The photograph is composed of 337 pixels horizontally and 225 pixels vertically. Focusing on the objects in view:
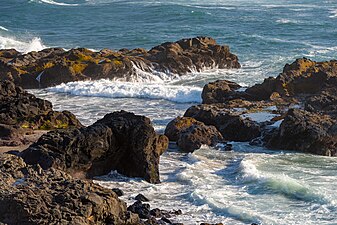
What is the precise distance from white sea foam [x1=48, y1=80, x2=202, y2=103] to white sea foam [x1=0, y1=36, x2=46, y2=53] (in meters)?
14.2

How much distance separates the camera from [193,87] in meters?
31.6

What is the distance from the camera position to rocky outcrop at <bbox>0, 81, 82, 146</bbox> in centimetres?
2048

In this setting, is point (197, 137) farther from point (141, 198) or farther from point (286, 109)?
point (141, 198)

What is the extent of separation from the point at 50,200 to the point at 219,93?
1729 cm

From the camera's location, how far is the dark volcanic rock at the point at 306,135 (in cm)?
2005

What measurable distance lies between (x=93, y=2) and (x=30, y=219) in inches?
2742

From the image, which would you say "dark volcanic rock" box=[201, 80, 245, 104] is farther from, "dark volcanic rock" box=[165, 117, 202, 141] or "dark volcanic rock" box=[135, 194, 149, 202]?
"dark volcanic rock" box=[135, 194, 149, 202]

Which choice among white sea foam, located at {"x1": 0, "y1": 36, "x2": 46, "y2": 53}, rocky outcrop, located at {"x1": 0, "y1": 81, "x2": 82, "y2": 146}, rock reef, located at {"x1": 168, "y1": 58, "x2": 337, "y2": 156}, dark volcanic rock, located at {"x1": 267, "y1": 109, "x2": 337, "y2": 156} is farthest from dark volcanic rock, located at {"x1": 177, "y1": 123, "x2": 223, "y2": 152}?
white sea foam, located at {"x1": 0, "y1": 36, "x2": 46, "y2": 53}

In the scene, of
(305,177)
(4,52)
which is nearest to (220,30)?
(4,52)

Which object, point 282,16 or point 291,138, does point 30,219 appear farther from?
point 282,16

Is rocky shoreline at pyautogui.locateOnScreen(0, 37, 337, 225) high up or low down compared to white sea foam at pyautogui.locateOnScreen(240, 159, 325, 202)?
up

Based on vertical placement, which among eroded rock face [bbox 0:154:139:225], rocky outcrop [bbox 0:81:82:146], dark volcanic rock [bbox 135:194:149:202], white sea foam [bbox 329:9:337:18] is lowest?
dark volcanic rock [bbox 135:194:149:202]

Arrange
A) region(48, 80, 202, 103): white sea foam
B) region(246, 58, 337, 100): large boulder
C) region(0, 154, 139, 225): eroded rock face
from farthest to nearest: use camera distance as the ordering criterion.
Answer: region(48, 80, 202, 103): white sea foam, region(246, 58, 337, 100): large boulder, region(0, 154, 139, 225): eroded rock face

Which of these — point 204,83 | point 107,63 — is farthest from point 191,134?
point 107,63
